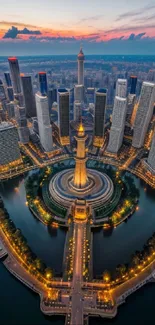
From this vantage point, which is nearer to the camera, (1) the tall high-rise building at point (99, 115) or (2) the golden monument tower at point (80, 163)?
(2) the golden monument tower at point (80, 163)

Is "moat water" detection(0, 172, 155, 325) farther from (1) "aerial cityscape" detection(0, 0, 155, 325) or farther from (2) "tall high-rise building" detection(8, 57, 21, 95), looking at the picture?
(2) "tall high-rise building" detection(8, 57, 21, 95)

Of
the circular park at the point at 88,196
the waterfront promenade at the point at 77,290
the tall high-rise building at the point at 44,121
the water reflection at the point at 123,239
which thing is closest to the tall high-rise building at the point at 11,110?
the tall high-rise building at the point at 44,121

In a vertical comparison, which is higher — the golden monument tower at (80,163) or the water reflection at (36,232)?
the golden monument tower at (80,163)

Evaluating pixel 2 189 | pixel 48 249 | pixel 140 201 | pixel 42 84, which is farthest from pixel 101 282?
pixel 42 84

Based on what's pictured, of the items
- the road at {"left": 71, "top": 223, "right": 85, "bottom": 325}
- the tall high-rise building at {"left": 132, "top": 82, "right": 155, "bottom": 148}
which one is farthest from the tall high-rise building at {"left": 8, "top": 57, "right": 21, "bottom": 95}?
the road at {"left": 71, "top": 223, "right": 85, "bottom": 325}

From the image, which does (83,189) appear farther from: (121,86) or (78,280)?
(121,86)

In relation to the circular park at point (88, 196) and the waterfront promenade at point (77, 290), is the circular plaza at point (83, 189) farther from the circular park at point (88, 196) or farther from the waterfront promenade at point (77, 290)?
the waterfront promenade at point (77, 290)
